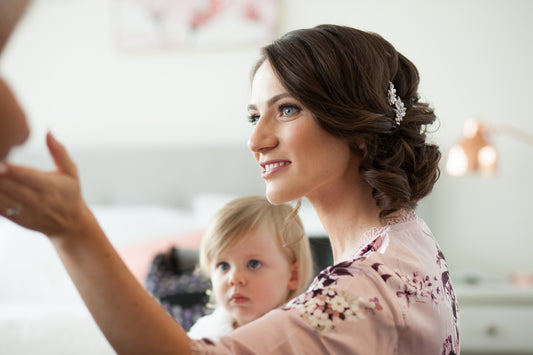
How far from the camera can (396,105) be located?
1021 millimetres

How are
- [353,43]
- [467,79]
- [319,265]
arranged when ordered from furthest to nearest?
[467,79] → [319,265] → [353,43]

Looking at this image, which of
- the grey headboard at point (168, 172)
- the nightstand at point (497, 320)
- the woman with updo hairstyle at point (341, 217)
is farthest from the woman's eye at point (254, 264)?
the grey headboard at point (168, 172)

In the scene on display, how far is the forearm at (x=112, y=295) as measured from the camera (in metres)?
0.62

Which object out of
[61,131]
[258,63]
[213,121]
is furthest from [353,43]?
[61,131]

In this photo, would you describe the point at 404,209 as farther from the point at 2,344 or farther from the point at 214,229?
the point at 2,344

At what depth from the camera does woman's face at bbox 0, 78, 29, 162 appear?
19.1 inches

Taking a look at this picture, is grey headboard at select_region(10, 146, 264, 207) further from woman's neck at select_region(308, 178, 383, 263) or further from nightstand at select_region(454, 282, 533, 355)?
woman's neck at select_region(308, 178, 383, 263)

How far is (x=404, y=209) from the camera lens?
1010 millimetres

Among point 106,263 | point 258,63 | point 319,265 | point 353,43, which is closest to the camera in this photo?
point 106,263

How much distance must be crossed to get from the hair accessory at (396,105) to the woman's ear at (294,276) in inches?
19.4

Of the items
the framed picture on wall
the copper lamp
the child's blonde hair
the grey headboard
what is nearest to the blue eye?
the child's blonde hair

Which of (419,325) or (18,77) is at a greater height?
(18,77)

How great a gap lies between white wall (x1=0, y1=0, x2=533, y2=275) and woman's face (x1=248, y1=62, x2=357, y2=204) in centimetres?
233

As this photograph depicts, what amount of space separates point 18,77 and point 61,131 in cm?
37
